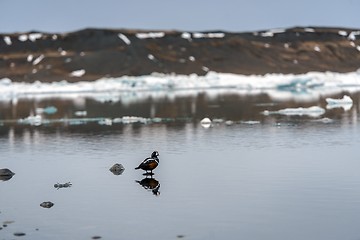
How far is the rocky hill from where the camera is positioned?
164375 millimetres

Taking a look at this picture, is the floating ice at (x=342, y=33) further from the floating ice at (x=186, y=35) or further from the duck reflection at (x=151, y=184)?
the duck reflection at (x=151, y=184)

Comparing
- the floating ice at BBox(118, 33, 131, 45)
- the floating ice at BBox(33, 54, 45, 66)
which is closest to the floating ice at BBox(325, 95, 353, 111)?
the floating ice at BBox(33, 54, 45, 66)

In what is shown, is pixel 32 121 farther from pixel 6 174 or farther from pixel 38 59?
pixel 38 59

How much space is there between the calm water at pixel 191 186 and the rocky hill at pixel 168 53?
130 metres

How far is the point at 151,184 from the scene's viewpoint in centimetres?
1608

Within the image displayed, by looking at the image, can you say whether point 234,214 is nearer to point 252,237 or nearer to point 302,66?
point 252,237

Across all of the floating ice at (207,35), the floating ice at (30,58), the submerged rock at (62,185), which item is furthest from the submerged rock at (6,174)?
the floating ice at (207,35)

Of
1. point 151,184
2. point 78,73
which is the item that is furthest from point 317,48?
point 151,184

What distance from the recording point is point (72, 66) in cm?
16688

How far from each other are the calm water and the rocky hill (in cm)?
12957

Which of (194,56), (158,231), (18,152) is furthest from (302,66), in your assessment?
(158,231)

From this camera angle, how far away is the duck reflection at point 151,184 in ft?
49.6

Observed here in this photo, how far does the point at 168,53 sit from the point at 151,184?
16175 cm

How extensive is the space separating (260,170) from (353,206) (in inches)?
187
